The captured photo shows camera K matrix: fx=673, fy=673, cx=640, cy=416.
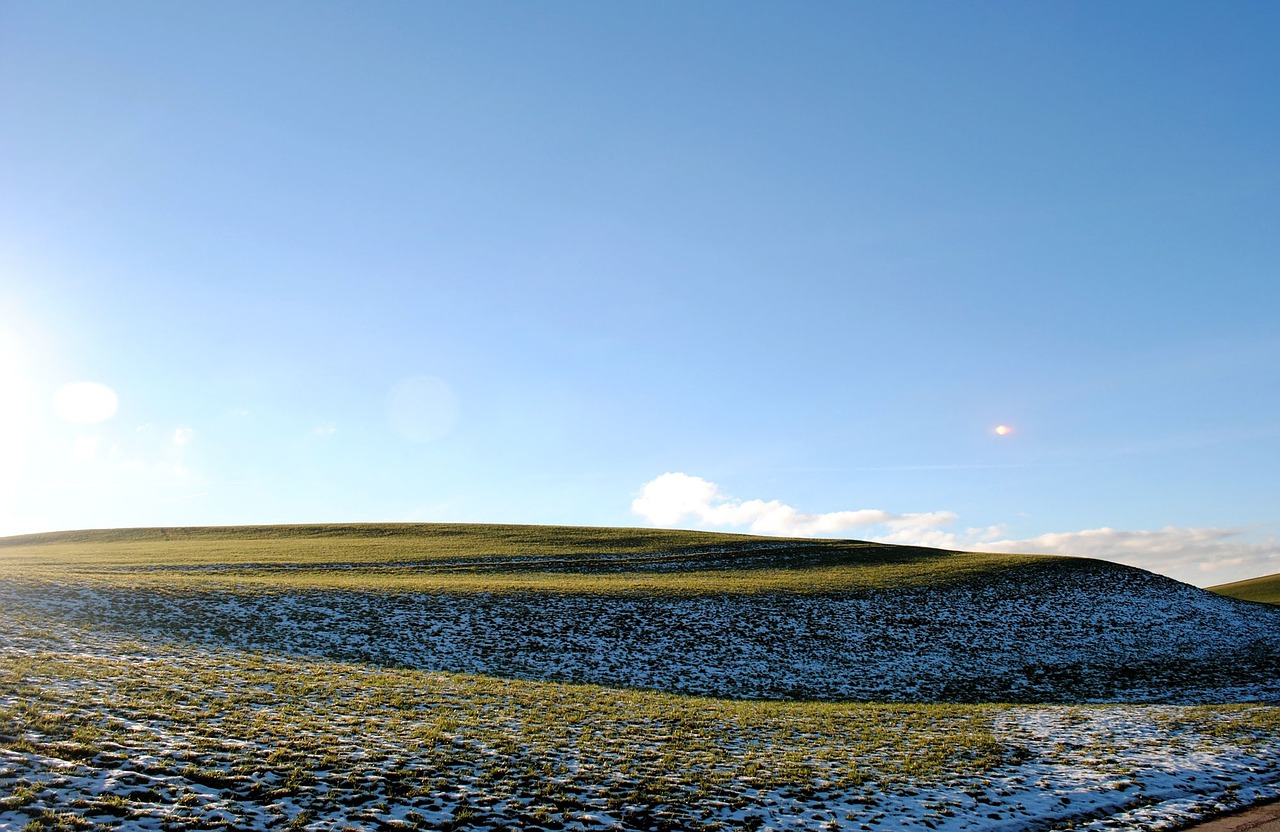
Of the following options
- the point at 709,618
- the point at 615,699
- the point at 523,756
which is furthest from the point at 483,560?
the point at 523,756

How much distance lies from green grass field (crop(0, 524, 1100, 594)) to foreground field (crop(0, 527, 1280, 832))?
0.80m

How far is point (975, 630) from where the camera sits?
3575 cm

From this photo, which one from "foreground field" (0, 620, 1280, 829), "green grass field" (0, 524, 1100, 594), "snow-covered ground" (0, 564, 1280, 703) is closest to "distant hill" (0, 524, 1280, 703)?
"snow-covered ground" (0, 564, 1280, 703)

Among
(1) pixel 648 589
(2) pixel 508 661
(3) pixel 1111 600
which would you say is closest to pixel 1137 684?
(3) pixel 1111 600

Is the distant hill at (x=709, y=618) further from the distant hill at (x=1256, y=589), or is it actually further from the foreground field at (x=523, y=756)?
the distant hill at (x=1256, y=589)

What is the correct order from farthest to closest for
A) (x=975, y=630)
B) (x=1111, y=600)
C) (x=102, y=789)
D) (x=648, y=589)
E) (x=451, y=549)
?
(x=451, y=549) < (x=1111, y=600) < (x=648, y=589) < (x=975, y=630) < (x=102, y=789)

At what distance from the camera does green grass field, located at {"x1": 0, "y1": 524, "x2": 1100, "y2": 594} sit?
3931cm

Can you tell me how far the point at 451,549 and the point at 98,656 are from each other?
36.9 metres

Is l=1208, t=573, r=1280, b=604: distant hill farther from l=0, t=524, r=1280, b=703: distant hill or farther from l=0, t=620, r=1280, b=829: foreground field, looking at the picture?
l=0, t=620, r=1280, b=829: foreground field

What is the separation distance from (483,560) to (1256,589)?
86789 millimetres

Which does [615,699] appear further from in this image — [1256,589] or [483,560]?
[1256,589]

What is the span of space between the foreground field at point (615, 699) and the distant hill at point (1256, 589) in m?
35.1

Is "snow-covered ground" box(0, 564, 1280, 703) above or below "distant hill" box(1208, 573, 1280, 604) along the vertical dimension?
above

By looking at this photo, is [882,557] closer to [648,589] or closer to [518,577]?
[648,589]
